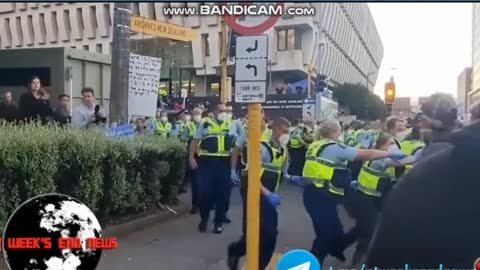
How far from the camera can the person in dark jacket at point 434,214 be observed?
1.50 metres

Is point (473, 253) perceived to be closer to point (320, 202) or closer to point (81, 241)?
point (320, 202)

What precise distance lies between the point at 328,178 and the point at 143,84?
150 cm

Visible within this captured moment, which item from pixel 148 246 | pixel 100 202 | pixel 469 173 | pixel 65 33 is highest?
pixel 65 33

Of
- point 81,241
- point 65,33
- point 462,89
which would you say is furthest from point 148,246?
point 462,89

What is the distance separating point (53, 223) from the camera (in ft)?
7.93

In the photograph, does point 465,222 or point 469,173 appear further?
point 465,222

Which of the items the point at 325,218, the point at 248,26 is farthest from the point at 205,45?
the point at 325,218

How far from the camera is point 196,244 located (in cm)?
329

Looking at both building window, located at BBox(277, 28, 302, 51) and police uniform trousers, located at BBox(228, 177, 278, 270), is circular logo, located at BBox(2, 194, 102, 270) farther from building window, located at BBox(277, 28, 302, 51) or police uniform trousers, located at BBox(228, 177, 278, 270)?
building window, located at BBox(277, 28, 302, 51)

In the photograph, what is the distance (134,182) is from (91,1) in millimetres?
1872

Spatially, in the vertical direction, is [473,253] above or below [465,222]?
below

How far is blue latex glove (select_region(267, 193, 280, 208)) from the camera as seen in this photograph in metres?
2.90

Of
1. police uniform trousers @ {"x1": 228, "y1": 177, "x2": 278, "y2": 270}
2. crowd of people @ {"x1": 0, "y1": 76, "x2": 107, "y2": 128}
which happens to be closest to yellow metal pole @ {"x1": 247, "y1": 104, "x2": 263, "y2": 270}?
police uniform trousers @ {"x1": 228, "y1": 177, "x2": 278, "y2": 270}

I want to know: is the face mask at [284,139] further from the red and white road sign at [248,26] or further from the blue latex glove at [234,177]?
the red and white road sign at [248,26]
